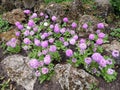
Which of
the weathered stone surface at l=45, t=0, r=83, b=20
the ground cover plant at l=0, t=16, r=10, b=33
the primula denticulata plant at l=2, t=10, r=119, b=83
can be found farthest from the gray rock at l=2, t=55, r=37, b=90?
the weathered stone surface at l=45, t=0, r=83, b=20

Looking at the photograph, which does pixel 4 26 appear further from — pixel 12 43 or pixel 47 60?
pixel 47 60

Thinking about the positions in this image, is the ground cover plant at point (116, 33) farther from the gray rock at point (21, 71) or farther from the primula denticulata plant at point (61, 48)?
the gray rock at point (21, 71)

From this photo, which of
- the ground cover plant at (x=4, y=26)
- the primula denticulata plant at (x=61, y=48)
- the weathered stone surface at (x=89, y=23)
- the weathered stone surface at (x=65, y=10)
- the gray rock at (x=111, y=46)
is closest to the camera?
the primula denticulata plant at (x=61, y=48)

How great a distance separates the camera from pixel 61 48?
550 centimetres

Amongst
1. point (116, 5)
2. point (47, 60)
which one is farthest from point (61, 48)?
point (116, 5)

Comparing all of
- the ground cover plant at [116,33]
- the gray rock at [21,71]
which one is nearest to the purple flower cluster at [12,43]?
the gray rock at [21,71]

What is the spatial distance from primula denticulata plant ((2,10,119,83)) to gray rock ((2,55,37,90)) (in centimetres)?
21

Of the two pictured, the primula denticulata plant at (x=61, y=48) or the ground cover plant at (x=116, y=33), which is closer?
the primula denticulata plant at (x=61, y=48)

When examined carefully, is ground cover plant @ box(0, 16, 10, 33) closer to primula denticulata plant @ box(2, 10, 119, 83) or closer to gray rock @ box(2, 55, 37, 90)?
primula denticulata plant @ box(2, 10, 119, 83)

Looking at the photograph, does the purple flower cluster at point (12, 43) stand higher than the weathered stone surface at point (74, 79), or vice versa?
the purple flower cluster at point (12, 43)

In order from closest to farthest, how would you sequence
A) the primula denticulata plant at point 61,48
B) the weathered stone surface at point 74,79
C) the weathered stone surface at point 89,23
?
the weathered stone surface at point 74,79 → the primula denticulata plant at point 61,48 → the weathered stone surface at point 89,23

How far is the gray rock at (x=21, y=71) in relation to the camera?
5207mm

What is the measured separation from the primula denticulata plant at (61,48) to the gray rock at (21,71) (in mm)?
209

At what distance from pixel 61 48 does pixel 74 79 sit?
108 centimetres
